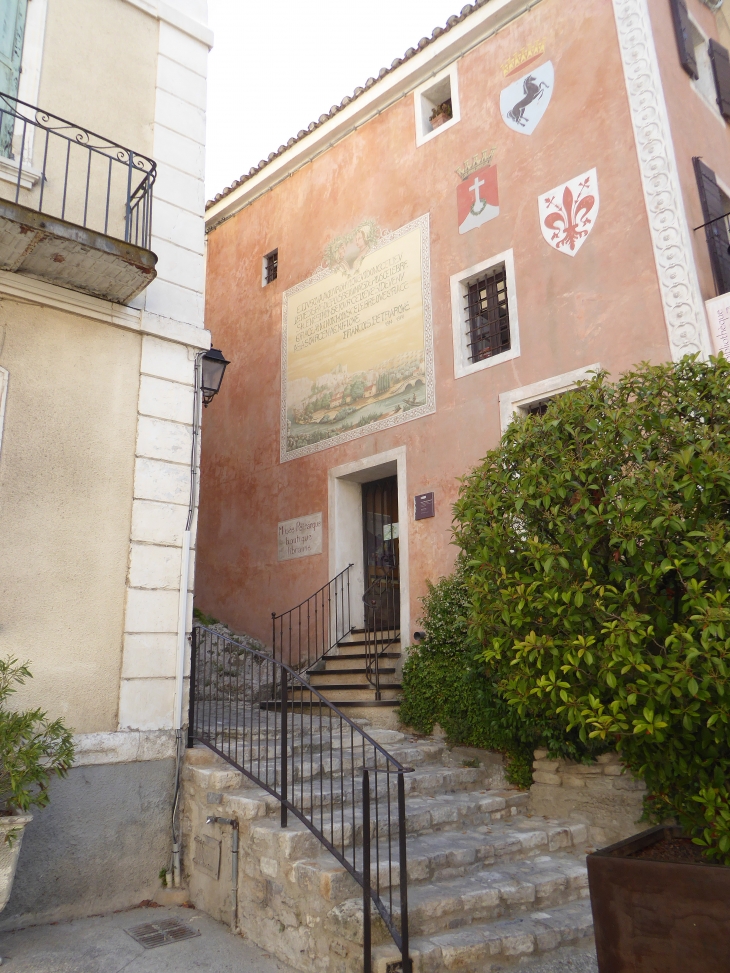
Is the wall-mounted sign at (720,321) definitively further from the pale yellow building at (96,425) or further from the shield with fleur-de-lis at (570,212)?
the pale yellow building at (96,425)

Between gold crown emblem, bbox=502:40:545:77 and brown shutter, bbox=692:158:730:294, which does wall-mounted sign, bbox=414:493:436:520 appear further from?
gold crown emblem, bbox=502:40:545:77

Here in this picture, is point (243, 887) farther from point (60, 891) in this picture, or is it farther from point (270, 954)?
point (60, 891)

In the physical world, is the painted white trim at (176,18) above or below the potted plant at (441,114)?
below

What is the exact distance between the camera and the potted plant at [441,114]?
1005cm

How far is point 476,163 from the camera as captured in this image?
920 centimetres

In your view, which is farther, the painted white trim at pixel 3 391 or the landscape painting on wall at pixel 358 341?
the landscape painting on wall at pixel 358 341

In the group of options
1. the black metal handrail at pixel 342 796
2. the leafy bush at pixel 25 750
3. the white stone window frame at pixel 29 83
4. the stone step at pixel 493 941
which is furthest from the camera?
the white stone window frame at pixel 29 83

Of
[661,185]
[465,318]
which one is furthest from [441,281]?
[661,185]

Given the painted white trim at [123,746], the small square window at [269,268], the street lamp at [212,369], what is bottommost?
the painted white trim at [123,746]

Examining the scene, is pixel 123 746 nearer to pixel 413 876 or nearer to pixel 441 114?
pixel 413 876

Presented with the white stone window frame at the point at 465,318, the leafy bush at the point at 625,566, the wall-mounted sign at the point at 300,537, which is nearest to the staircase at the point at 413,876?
the leafy bush at the point at 625,566

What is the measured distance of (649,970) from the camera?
3.51 metres

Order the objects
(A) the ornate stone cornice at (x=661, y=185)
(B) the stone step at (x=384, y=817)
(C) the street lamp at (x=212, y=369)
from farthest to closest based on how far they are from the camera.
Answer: (A) the ornate stone cornice at (x=661, y=185) < (C) the street lamp at (x=212, y=369) < (B) the stone step at (x=384, y=817)

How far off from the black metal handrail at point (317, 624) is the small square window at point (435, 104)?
574 centimetres
